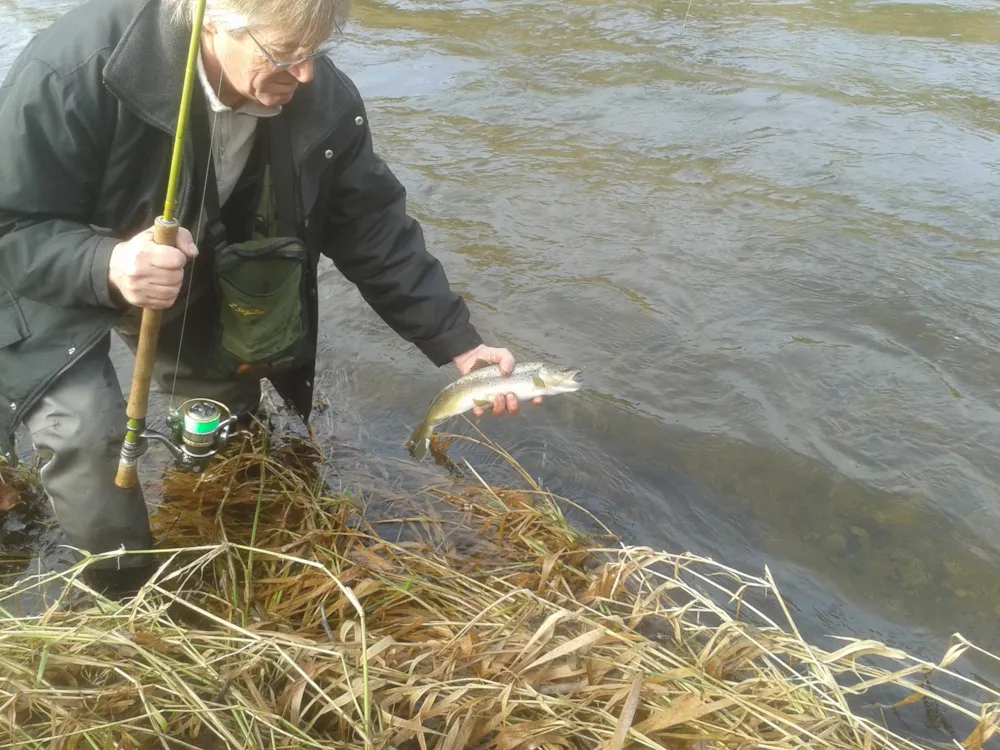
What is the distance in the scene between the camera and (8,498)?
4.22 m

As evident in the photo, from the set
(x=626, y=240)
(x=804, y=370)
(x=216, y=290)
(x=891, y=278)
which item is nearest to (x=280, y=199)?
(x=216, y=290)

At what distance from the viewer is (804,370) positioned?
5.71 meters

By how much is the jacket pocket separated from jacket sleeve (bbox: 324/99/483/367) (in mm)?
1367

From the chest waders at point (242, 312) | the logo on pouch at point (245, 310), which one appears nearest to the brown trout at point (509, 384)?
the chest waders at point (242, 312)

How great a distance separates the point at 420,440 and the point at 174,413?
4.98 feet

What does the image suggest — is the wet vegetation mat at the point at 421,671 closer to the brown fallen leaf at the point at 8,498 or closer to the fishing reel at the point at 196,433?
the fishing reel at the point at 196,433

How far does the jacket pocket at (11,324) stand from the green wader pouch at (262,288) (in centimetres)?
74

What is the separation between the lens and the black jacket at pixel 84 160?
3100 mm

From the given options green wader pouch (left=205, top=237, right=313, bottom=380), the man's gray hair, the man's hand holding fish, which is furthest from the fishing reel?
the man's gray hair

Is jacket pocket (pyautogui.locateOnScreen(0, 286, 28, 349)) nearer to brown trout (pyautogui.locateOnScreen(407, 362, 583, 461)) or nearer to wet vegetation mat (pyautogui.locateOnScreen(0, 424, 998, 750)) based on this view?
wet vegetation mat (pyautogui.locateOnScreen(0, 424, 998, 750))

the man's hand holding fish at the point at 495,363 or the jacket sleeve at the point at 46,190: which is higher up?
the jacket sleeve at the point at 46,190

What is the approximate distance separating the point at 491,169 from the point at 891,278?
3677 millimetres

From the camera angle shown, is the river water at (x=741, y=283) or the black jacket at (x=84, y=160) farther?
the river water at (x=741, y=283)

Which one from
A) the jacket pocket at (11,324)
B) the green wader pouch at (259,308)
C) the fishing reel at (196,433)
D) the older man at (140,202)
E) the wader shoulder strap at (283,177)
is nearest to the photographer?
the older man at (140,202)
